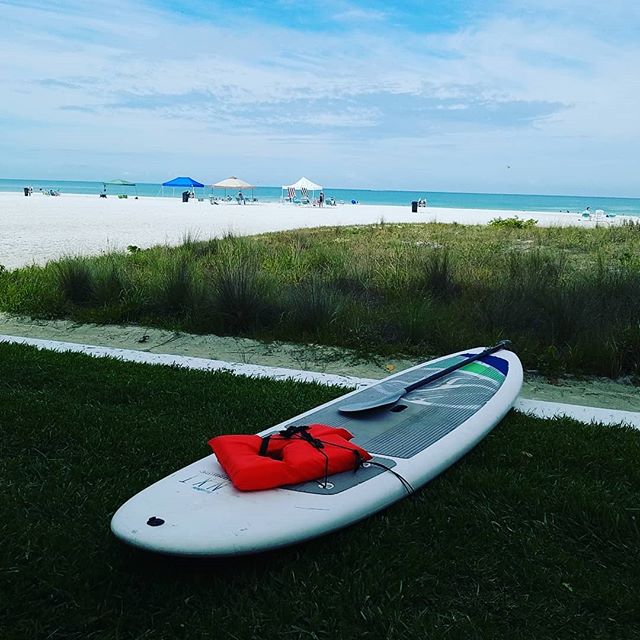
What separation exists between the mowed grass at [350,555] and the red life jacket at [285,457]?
261mm

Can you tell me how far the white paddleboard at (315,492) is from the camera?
91.1 inches

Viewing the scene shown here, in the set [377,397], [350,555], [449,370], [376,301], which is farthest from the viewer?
[376,301]

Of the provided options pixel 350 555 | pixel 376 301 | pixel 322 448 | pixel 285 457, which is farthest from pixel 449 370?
pixel 376 301

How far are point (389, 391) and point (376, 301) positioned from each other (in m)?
3.32

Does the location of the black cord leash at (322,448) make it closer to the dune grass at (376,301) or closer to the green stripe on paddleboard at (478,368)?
the green stripe on paddleboard at (478,368)

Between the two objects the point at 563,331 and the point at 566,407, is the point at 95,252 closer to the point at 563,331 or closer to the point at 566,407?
the point at 563,331

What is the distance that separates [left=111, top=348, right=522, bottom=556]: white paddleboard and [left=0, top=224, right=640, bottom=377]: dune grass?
2.13 metres

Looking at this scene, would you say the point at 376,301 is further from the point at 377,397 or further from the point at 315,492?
the point at 315,492

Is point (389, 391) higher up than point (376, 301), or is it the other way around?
point (376, 301)

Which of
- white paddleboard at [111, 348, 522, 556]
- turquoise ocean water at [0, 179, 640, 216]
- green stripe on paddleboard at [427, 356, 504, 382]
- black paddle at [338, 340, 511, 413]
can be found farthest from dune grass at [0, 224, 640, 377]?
turquoise ocean water at [0, 179, 640, 216]

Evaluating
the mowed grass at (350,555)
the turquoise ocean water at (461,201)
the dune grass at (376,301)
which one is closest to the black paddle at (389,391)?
the mowed grass at (350,555)

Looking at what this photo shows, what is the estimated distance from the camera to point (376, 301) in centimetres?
715

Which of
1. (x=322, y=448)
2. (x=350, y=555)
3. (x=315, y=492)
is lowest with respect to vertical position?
(x=350, y=555)

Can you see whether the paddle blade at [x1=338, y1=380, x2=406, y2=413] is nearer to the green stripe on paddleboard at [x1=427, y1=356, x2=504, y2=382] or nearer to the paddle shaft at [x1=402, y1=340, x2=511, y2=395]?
the paddle shaft at [x1=402, y1=340, x2=511, y2=395]
